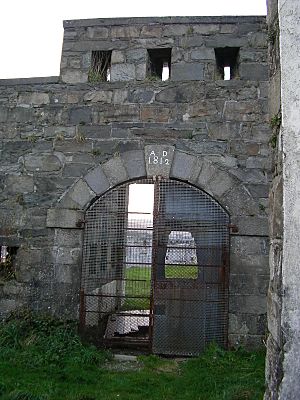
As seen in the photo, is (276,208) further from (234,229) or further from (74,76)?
(74,76)

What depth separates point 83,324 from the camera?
5.19m

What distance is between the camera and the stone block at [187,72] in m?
5.47

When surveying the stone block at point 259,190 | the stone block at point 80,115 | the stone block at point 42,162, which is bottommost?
the stone block at point 259,190

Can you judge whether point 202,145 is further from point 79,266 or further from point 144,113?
point 79,266

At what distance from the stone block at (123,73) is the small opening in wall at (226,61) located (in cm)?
112

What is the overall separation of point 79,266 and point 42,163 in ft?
4.69

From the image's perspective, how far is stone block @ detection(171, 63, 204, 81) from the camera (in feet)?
18.0

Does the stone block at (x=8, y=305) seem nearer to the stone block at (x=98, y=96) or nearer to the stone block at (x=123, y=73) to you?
the stone block at (x=98, y=96)

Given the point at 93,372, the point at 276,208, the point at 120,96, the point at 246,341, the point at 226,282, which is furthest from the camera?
the point at 120,96

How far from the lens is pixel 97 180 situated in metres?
5.38

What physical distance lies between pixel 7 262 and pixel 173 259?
215 centimetres

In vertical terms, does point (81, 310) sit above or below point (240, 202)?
below

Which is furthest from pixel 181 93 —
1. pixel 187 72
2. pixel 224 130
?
pixel 224 130

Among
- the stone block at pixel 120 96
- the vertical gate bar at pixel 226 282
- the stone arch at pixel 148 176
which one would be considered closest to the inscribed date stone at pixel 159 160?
the stone arch at pixel 148 176
